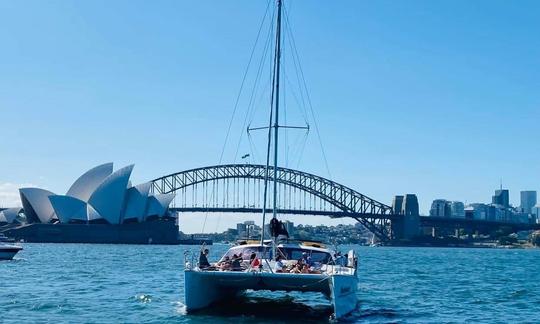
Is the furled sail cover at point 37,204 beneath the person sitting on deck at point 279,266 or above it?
above

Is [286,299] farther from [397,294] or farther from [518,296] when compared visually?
[518,296]

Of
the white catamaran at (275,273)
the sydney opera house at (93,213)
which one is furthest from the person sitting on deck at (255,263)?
the sydney opera house at (93,213)

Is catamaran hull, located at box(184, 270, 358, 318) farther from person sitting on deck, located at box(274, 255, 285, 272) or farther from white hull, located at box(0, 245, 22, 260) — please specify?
white hull, located at box(0, 245, 22, 260)

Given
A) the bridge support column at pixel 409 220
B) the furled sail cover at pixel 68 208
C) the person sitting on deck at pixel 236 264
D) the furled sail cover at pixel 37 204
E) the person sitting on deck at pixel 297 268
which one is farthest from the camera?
the bridge support column at pixel 409 220

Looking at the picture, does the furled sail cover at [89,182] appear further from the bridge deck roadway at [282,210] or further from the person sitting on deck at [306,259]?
the person sitting on deck at [306,259]

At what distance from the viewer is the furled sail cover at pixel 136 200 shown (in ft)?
464

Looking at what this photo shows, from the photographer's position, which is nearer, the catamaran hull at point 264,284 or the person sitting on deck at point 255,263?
the catamaran hull at point 264,284

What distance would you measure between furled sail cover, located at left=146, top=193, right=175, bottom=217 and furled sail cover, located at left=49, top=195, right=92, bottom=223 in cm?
1231

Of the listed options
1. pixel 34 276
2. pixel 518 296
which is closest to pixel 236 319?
pixel 518 296

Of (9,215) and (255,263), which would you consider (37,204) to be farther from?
(255,263)

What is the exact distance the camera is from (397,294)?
115 feet

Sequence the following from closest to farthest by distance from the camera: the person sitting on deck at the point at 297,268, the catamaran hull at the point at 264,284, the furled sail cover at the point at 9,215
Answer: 1. the catamaran hull at the point at 264,284
2. the person sitting on deck at the point at 297,268
3. the furled sail cover at the point at 9,215

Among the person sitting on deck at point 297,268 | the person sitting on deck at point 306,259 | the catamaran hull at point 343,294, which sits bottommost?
the catamaran hull at point 343,294

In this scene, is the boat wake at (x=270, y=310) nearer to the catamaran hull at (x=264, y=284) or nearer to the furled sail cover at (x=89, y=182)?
the catamaran hull at (x=264, y=284)
